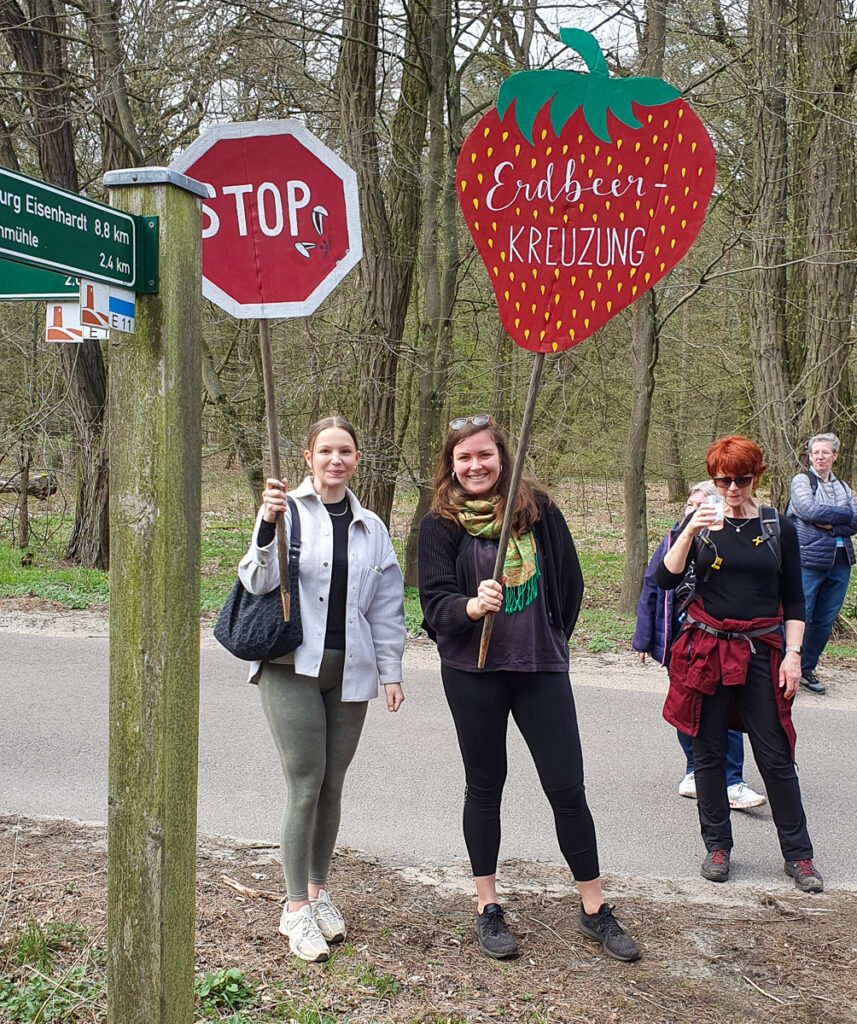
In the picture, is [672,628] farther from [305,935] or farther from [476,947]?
[305,935]

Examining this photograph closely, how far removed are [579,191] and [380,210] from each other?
857cm

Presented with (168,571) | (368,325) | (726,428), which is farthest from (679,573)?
(726,428)

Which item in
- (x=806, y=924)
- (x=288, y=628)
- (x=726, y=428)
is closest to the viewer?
(x=288, y=628)

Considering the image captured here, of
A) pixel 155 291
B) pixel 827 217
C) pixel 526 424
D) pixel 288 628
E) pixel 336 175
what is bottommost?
pixel 288 628

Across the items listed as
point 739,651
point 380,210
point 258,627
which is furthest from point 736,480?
point 380,210

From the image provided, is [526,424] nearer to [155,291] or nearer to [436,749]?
[155,291]

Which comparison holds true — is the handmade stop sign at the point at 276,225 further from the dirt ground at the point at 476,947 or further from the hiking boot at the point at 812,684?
the hiking boot at the point at 812,684

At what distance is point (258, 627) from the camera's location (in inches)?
133

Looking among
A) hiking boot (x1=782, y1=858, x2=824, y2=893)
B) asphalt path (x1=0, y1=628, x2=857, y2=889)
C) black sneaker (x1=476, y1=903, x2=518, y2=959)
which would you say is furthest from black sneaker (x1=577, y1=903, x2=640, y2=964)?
hiking boot (x1=782, y1=858, x2=824, y2=893)

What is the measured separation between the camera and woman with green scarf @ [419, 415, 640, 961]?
3.53m

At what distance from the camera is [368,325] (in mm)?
11391

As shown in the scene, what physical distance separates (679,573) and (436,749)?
219cm

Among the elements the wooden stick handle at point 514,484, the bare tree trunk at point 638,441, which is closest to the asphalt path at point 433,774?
the wooden stick handle at point 514,484

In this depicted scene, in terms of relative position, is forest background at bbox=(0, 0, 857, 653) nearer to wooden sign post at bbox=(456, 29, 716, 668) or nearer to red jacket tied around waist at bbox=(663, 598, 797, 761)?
red jacket tied around waist at bbox=(663, 598, 797, 761)
